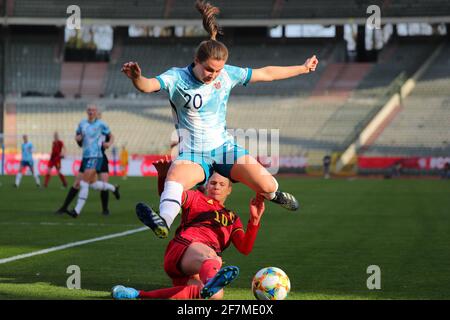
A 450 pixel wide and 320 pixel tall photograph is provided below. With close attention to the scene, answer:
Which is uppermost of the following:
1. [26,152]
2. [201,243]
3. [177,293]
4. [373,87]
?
[373,87]

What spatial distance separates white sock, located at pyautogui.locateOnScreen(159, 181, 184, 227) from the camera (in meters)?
6.88

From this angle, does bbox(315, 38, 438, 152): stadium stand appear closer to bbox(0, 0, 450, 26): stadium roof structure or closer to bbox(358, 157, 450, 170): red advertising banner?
bbox(358, 157, 450, 170): red advertising banner

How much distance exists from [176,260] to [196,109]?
1.39 meters

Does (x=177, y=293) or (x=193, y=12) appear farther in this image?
(x=193, y=12)

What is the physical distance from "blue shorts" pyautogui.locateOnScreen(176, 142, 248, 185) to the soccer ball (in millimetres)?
1045

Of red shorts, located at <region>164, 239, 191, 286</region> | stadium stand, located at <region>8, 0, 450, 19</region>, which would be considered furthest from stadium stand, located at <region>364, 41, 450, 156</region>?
red shorts, located at <region>164, 239, 191, 286</region>

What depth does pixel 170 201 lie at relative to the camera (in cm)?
698

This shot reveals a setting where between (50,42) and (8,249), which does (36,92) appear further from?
(8,249)

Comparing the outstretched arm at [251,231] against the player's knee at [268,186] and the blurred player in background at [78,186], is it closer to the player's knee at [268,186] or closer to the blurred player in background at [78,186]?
the player's knee at [268,186]

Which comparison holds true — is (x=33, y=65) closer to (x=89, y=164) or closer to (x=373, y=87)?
(x=373, y=87)

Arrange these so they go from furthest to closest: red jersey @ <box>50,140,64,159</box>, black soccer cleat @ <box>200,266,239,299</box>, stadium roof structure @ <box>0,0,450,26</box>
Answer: stadium roof structure @ <box>0,0,450,26</box>, red jersey @ <box>50,140,64,159</box>, black soccer cleat @ <box>200,266,239,299</box>

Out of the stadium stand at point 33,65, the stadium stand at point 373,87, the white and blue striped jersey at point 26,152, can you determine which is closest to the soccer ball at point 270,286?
the white and blue striped jersey at point 26,152

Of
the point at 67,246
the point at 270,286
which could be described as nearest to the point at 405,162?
the point at 67,246

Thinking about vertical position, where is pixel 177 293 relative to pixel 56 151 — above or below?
below
